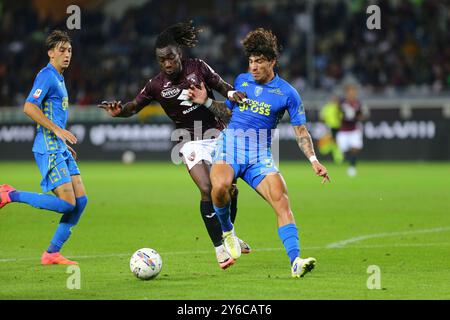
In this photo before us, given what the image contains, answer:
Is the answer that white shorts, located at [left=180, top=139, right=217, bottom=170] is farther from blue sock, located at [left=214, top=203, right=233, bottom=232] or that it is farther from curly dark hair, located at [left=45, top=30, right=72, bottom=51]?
curly dark hair, located at [left=45, top=30, right=72, bottom=51]

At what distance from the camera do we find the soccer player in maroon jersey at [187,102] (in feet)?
31.4

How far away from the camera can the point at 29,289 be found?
25.2 ft

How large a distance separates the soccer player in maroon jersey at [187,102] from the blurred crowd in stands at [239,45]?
754 inches

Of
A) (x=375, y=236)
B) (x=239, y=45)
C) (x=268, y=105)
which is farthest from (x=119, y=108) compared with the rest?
(x=239, y=45)

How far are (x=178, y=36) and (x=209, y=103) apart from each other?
978mm

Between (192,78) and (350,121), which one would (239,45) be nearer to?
(350,121)

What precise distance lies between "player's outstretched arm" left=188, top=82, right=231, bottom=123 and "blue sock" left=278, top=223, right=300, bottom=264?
1.42 metres

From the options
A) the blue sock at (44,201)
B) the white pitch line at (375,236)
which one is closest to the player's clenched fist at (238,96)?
the blue sock at (44,201)

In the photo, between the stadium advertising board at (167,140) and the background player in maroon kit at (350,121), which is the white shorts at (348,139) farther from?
the stadium advertising board at (167,140)

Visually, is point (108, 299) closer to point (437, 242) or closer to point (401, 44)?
point (437, 242)

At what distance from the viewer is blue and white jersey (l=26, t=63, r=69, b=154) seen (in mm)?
9148

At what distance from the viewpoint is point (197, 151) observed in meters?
9.84
